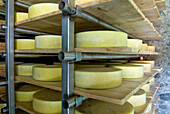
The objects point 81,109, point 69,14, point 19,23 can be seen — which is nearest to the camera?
point 69,14

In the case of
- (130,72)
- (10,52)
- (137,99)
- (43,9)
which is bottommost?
(137,99)

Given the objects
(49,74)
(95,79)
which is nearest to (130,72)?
(95,79)

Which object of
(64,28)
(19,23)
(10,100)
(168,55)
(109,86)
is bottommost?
(10,100)

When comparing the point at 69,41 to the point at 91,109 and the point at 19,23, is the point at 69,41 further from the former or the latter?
the point at 19,23

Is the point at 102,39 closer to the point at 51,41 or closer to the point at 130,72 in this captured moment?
the point at 51,41

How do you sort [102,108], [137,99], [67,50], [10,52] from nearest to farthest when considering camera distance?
[67,50] → [102,108] → [10,52] → [137,99]

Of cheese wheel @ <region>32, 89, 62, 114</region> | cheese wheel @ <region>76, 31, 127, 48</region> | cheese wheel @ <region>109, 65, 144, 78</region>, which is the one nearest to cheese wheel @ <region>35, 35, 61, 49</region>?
cheese wheel @ <region>76, 31, 127, 48</region>

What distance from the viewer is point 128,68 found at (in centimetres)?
132

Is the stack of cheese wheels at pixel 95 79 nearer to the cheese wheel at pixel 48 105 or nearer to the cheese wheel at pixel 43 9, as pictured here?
the cheese wheel at pixel 48 105

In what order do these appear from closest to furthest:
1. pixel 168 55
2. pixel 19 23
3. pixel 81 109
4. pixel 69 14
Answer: pixel 69 14
pixel 81 109
pixel 19 23
pixel 168 55

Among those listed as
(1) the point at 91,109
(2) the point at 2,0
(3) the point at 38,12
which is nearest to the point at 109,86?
(1) the point at 91,109

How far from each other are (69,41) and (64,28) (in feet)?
0.28

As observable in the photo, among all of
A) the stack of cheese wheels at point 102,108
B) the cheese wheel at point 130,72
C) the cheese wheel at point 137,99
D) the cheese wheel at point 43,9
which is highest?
the cheese wheel at point 43,9

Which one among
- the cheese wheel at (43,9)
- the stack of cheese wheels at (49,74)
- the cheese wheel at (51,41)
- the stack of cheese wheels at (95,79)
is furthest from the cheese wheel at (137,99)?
the cheese wheel at (43,9)
